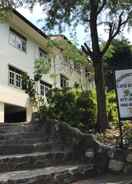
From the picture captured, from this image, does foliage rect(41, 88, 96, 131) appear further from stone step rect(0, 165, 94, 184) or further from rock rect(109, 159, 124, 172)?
stone step rect(0, 165, 94, 184)

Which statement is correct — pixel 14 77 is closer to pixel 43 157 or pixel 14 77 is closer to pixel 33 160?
pixel 43 157

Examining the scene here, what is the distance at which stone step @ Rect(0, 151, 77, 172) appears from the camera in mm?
8539

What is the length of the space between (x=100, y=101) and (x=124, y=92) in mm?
2837

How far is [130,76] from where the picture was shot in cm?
946

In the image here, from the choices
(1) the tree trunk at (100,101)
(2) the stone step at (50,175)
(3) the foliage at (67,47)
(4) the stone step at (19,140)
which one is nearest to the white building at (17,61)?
(3) the foliage at (67,47)

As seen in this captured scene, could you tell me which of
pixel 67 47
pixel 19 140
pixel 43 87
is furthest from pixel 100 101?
pixel 43 87

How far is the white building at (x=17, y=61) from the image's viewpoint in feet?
72.5

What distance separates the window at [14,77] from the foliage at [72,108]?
31.9 feet

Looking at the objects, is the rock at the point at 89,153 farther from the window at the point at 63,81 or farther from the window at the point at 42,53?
the window at the point at 63,81

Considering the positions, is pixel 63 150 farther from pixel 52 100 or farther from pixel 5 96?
pixel 5 96

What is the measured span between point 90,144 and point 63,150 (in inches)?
32.5

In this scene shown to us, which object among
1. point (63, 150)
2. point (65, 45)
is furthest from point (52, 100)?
point (63, 150)

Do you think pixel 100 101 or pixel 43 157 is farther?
pixel 100 101

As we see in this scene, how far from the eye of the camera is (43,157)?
29.5 feet
